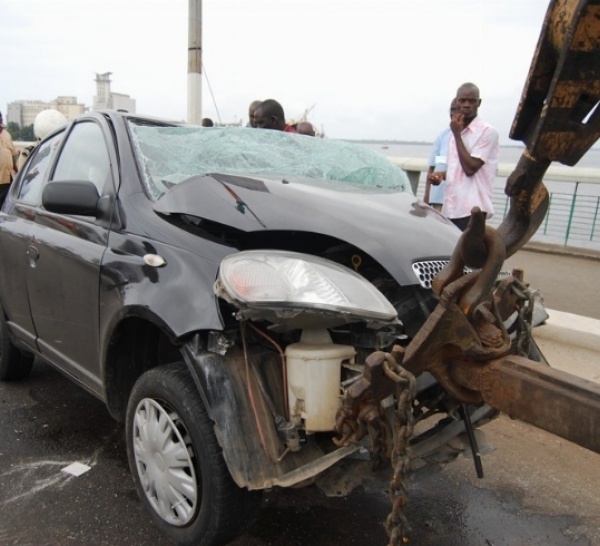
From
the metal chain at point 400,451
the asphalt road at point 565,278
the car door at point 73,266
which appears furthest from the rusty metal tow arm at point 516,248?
the asphalt road at point 565,278

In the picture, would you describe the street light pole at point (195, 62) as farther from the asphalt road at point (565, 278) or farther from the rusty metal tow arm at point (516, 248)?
the rusty metal tow arm at point (516, 248)

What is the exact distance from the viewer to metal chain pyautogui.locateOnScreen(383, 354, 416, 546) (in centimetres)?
157

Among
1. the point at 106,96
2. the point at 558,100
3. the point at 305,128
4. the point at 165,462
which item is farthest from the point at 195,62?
the point at 558,100

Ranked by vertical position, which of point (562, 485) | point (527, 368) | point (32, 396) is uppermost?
point (527, 368)

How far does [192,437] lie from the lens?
2.09 m

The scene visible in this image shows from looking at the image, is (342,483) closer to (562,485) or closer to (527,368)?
(527,368)

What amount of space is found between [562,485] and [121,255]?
8.24ft

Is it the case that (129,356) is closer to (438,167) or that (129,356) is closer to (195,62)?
(438,167)

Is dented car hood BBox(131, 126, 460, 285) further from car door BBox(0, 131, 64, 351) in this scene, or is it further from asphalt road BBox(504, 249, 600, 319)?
asphalt road BBox(504, 249, 600, 319)

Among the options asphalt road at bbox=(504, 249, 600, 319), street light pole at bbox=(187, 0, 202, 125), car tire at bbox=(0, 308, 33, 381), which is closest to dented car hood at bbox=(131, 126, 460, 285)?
car tire at bbox=(0, 308, 33, 381)

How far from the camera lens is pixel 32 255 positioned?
10.7 feet

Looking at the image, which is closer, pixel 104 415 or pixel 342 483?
pixel 342 483

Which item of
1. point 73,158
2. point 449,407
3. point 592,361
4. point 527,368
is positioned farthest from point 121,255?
point 592,361

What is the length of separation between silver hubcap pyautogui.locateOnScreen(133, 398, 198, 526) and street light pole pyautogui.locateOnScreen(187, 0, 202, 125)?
7386 millimetres
